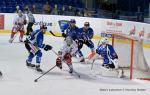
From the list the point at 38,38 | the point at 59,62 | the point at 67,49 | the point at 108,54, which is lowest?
the point at 59,62

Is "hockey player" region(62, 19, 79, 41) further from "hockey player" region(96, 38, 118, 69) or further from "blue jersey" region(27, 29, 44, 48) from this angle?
"blue jersey" region(27, 29, 44, 48)

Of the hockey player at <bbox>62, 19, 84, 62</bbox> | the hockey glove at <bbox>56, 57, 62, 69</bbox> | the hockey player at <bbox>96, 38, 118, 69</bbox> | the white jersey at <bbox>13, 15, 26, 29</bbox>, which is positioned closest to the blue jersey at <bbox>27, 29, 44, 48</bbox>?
the hockey glove at <bbox>56, 57, 62, 69</bbox>

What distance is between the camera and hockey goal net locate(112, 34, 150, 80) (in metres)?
12.2

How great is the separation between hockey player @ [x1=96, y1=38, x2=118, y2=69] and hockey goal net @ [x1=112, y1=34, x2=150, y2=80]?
318 mm

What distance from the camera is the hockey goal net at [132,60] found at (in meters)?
12.2

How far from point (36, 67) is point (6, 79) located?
113cm

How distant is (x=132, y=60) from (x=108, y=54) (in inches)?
27.7

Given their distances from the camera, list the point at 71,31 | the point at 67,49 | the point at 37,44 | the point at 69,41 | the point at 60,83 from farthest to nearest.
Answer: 1. the point at 71,31
2. the point at 37,44
3. the point at 67,49
4. the point at 69,41
5. the point at 60,83

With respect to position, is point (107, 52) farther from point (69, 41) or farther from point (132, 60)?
point (69, 41)

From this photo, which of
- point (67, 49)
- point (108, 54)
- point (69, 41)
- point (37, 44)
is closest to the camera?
point (69, 41)

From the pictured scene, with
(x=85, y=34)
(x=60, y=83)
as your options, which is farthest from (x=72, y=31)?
(x=60, y=83)

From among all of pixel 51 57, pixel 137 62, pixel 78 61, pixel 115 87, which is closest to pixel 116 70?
pixel 137 62

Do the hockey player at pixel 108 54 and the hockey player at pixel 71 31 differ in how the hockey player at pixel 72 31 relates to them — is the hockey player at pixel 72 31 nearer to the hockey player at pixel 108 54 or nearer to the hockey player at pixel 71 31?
the hockey player at pixel 71 31

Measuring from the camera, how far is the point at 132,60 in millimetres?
12156
